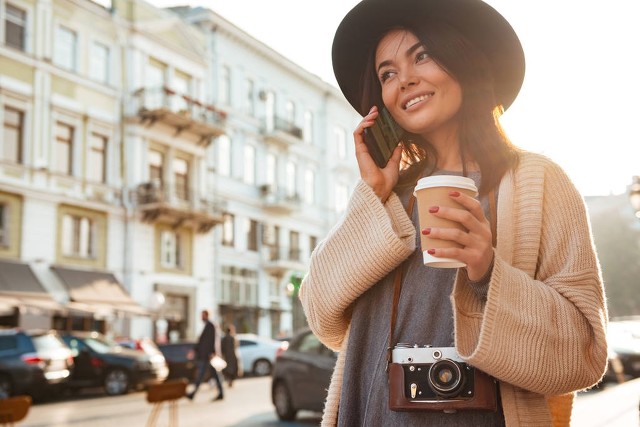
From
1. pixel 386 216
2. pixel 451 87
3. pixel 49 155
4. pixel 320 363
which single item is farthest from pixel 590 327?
pixel 49 155

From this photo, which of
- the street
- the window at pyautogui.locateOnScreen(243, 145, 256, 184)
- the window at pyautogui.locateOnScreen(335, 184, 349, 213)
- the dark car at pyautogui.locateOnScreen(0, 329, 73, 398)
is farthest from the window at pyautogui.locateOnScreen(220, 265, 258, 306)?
the dark car at pyautogui.locateOnScreen(0, 329, 73, 398)

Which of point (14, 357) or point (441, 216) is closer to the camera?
point (441, 216)

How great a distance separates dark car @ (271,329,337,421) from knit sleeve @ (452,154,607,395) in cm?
1059

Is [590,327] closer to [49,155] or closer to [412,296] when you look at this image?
[412,296]

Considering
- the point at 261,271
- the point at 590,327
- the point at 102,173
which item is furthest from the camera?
the point at 261,271

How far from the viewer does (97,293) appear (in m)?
28.1

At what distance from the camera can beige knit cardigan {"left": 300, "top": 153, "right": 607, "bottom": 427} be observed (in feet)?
5.57

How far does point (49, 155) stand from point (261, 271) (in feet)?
46.5

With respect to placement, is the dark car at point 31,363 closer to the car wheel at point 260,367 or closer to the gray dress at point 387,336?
the car wheel at point 260,367

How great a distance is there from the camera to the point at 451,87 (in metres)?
2.06

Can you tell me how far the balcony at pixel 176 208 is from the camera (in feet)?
101

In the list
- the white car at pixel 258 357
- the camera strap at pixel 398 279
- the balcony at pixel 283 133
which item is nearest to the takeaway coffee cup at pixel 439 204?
the camera strap at pixel 398 279

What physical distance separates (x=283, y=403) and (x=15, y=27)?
18.8 metres

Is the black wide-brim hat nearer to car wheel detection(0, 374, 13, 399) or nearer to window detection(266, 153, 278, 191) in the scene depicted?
car wheel detection(0, 374, 13, 399)
